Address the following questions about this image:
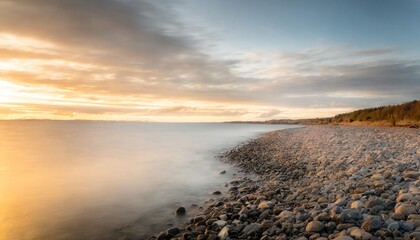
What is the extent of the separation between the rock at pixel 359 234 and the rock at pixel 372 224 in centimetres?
28

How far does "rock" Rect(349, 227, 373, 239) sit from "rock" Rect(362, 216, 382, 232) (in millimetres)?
279

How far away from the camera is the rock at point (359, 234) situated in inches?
215

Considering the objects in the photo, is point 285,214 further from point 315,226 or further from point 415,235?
point 415,235

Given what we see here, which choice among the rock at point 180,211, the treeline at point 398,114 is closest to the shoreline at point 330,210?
the rock at point 180,211

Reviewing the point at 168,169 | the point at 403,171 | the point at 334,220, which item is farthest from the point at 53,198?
the point at 403,171

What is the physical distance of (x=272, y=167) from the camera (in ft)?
56.1

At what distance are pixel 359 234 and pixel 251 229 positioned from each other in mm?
2319

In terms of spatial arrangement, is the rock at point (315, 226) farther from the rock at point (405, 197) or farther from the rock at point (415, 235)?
the rock at point (405, 197)

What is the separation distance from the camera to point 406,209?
634 cm

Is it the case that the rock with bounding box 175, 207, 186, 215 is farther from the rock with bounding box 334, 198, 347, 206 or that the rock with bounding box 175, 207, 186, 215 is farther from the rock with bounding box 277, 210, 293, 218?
the rock with bounding box 334, 198, 347, 206

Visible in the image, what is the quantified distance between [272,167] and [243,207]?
8692mm

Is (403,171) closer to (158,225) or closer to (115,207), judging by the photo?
(158,225)

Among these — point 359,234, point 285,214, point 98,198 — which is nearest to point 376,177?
point 285,214

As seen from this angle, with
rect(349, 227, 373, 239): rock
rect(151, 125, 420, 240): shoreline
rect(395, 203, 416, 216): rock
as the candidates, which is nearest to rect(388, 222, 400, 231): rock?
rect(151, 125, 420, 240): shoreline
